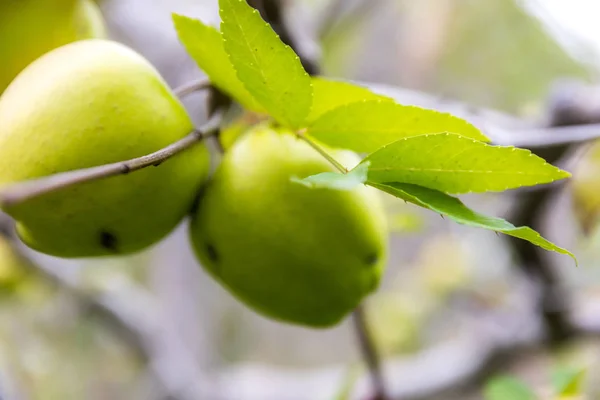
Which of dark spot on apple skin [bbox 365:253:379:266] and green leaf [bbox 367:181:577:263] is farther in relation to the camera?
dark spot on apple skin [bbox 365:253:379:266]

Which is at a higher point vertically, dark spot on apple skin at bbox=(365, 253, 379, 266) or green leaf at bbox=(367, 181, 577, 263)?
green leaf at bbox=(367, 181, 577, 263)

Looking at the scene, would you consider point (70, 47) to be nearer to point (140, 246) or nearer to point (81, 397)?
point (140, 246)

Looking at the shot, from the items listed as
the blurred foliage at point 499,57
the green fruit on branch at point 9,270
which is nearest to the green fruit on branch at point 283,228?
the green fruit on branch at point 9,270

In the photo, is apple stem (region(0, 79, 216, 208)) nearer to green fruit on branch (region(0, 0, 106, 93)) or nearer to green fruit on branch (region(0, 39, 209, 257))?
green fruit on branch (region(0, 39, 209, 257))

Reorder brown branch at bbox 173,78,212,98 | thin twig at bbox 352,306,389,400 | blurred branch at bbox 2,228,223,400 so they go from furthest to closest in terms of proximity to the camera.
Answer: blurred branch at bbox 2,228,223,400 → thin twig at bbox 352,306,389,400 → brown branch at bbox 173,78,212,98

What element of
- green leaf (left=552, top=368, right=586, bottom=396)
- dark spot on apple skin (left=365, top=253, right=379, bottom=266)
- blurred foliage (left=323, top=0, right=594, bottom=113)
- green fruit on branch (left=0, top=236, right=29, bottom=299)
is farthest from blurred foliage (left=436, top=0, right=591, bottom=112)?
dark spot on apple skin (left=365, top=253, right=379, bottom=266)

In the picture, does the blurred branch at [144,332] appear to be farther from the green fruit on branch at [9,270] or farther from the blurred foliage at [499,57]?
the blurred foliage at [499,57]
